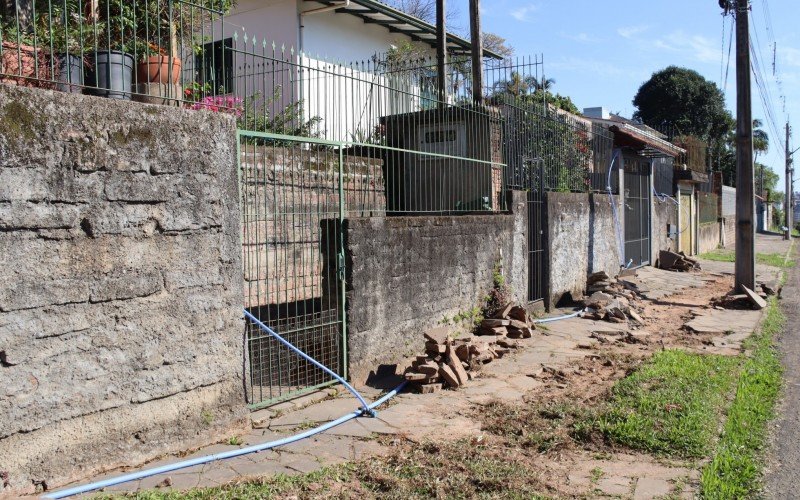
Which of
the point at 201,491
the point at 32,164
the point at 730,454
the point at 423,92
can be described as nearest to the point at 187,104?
the point at 32,164

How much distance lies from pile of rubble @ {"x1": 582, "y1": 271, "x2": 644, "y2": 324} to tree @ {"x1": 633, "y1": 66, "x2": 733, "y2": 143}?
3409 cm

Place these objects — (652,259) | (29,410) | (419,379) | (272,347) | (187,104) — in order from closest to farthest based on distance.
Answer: (29,410)
(187,104)
(272,347)
(419,379)
(652,259)

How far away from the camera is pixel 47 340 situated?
4016 millimetres

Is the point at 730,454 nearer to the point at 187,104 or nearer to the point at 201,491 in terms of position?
the point at 201,491

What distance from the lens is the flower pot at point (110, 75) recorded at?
468cm

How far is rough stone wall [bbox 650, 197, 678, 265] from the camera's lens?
60.5 ft

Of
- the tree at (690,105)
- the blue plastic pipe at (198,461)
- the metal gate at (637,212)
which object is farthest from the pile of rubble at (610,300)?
the tree at (690,105)

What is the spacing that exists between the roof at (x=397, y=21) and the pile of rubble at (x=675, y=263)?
24.6ft

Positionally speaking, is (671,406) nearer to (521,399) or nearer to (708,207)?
(521,399)

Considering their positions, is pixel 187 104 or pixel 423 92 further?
pixel 423 92

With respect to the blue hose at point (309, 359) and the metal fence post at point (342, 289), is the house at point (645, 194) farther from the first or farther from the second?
the blue hose at point (309, 359)

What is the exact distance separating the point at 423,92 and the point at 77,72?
17.1ft

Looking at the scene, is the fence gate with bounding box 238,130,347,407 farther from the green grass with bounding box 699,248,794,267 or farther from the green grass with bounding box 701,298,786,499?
the green grass with bounding box 699,248,794,267

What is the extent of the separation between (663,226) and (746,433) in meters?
15.3
